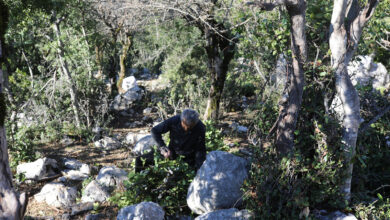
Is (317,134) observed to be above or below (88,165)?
above

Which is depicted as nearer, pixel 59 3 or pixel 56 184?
pixel 59 3

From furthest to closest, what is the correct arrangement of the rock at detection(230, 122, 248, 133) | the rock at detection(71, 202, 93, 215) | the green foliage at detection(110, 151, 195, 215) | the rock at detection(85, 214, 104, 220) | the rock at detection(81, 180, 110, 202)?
1. the rock at detection(230, 122, 248, 133)
2. the rock at detection(81, 180, 110, 202)
3. the rock at detection(71, 202, 93, 215)
4. the rock at detection(85, 214, 104, 220)
5. the green foliage at detection(110, 151, 195, 215)

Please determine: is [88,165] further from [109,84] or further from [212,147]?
[109,84]

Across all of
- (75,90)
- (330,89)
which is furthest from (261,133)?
(75,90)

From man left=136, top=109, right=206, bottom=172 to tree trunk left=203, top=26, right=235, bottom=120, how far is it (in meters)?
4.05

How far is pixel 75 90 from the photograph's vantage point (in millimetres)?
9227

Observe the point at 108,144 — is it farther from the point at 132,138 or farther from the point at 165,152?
the point at 165,152

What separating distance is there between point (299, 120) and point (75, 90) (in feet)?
22.9

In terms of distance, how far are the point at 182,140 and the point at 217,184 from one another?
1012mm

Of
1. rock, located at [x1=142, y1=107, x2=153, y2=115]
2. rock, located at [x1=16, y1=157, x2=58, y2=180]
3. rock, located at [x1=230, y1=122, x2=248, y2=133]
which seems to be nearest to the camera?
rock, located at [x1=16, y1=157, x2=58, y2=180]

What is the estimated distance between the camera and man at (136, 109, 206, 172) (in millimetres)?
4906

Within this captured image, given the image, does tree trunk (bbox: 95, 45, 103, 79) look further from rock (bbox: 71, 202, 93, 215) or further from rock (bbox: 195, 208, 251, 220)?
rock (bbox: 195, 208, 251, 220)

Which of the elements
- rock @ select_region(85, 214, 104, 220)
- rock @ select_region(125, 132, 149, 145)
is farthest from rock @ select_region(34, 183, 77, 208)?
rock @ select_region(125, 132, 149, 145)

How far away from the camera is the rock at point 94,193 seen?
566cm
